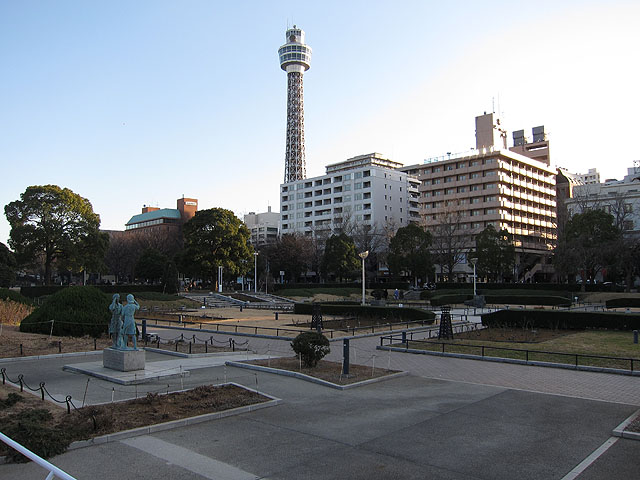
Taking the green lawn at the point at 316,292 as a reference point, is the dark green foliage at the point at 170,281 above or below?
above

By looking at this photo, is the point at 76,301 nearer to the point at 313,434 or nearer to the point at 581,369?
the point at 313,434

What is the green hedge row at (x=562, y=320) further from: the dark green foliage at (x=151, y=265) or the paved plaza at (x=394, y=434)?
the dark green foliage at (x=151, y=265)

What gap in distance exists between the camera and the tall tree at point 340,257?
243 ft

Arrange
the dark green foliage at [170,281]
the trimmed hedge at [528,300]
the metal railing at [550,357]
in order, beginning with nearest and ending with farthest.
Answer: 1. the metal railing at [550,357]
2. the trimmed hedge at [528,300]
3. the dark green foliage at [170,281]

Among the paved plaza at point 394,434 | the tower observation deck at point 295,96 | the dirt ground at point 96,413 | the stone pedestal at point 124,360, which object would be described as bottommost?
the paved plaza at point 394,434

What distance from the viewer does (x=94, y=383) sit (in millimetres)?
14273

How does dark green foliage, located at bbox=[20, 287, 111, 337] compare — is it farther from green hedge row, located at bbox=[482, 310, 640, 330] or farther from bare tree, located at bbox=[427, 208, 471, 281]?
bare tree, located at bbox=[427, 208, 471, 281]

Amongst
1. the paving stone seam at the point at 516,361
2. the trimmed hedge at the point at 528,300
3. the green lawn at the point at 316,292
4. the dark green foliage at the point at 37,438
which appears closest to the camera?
the dark green foliage at the point at 37,438

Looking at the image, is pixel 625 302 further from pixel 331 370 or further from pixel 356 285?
pixel 356 285

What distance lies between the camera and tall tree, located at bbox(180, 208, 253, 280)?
222 ft

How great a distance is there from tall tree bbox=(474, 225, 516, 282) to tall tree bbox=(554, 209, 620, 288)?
634 cm

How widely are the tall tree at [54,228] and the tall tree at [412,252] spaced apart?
3775cm

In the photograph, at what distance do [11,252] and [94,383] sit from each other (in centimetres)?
5013

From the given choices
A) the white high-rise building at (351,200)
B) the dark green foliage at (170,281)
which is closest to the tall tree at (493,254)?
the white high-rise building at (351,200)
